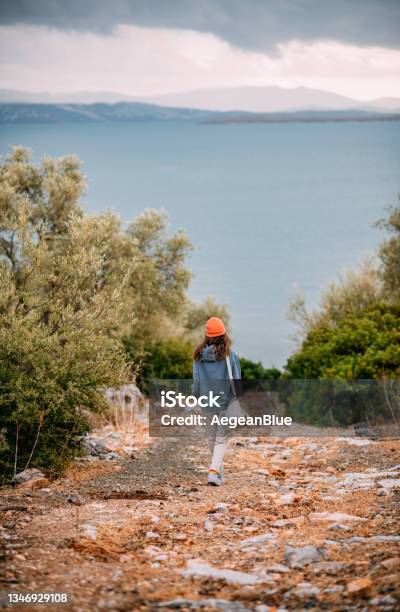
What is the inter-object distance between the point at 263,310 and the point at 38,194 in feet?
215

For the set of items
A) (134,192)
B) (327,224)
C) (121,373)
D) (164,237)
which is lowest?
(121,373)

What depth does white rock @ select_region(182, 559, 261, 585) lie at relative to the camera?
600cm

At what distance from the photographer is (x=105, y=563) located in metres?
6.38

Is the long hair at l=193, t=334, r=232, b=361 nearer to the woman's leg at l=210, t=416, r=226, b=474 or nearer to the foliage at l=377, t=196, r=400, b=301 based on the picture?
the woman's leg at l=210, t=416, r=226, b=474

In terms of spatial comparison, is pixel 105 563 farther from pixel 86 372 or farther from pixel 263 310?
pixel 263 310

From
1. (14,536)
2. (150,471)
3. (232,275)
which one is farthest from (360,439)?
(232,275)

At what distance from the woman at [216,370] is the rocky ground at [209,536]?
1.51ft

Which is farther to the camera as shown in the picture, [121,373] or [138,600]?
[121,373]

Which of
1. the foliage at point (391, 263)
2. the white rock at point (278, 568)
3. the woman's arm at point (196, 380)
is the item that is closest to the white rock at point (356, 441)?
the woman's arm at point (196, 380)

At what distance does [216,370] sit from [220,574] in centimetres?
384

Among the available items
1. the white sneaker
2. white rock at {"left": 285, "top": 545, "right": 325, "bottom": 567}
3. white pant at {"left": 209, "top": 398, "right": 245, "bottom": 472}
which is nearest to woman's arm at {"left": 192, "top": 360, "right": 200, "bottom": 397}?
white pant at {"left": 209, "top": 398, "right": 245, "bottom": 472}

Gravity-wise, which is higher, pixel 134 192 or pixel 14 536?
pixel 134 192

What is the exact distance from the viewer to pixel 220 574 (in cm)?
613

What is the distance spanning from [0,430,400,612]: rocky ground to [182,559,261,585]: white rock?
0.02 metres
